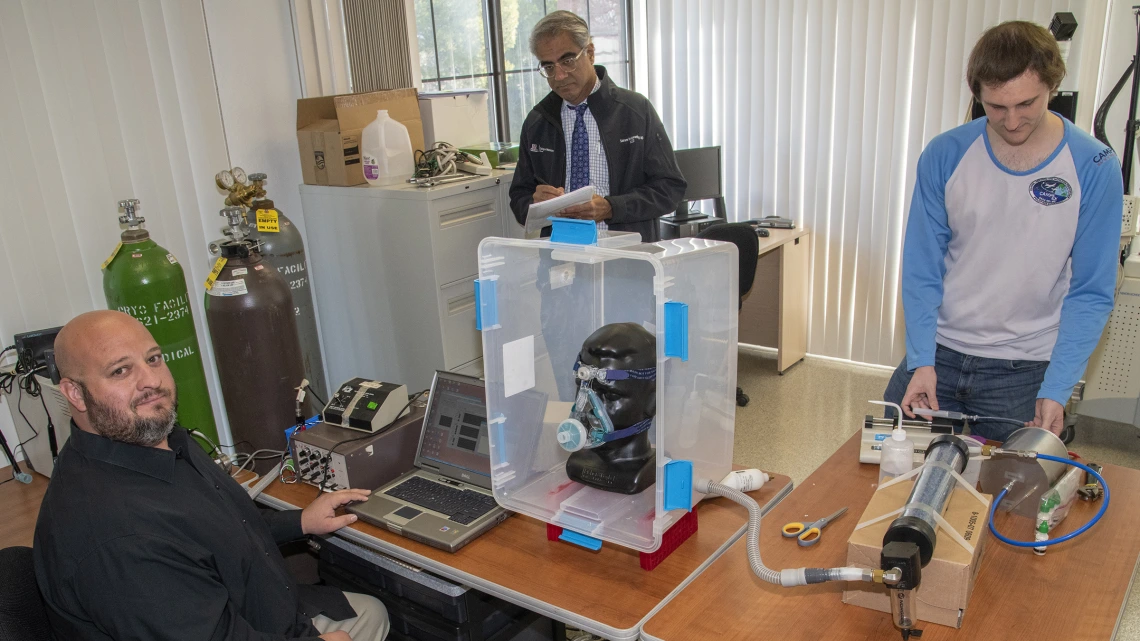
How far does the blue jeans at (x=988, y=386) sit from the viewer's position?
1843 millimetres

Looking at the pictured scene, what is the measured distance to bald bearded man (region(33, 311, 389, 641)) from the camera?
144 cm

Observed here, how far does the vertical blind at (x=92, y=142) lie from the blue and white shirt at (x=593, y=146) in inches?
52.6

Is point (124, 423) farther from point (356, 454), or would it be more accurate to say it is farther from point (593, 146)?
point (593, 146)

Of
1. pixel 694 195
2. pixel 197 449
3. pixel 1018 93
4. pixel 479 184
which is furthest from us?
pixel 694 195

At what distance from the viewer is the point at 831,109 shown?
4.42 metres

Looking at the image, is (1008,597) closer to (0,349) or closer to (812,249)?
(0,349)

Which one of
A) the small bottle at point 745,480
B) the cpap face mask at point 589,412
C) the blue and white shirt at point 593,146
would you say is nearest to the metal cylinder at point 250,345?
the blue and white shirt at point 593,146

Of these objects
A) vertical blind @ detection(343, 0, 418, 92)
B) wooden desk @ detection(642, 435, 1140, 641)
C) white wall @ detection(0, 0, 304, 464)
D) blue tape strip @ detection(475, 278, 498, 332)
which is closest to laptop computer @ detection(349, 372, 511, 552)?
blue tape strip @ detection(475, 278, 498, 332)

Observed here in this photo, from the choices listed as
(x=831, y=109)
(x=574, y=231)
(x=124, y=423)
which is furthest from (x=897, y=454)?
(x=831, y=109)

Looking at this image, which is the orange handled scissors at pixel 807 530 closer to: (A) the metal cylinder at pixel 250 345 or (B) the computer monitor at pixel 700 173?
(A) the metal cylinder at pixel 250 345

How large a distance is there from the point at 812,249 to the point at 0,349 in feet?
12.6

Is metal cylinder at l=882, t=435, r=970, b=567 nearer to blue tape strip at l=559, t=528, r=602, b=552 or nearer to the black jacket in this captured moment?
blue tape strip at l=559, t=528, r=602, b=552

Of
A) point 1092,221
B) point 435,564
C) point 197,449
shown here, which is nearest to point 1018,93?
point 1092,221

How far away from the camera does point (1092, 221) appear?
5.59ft
